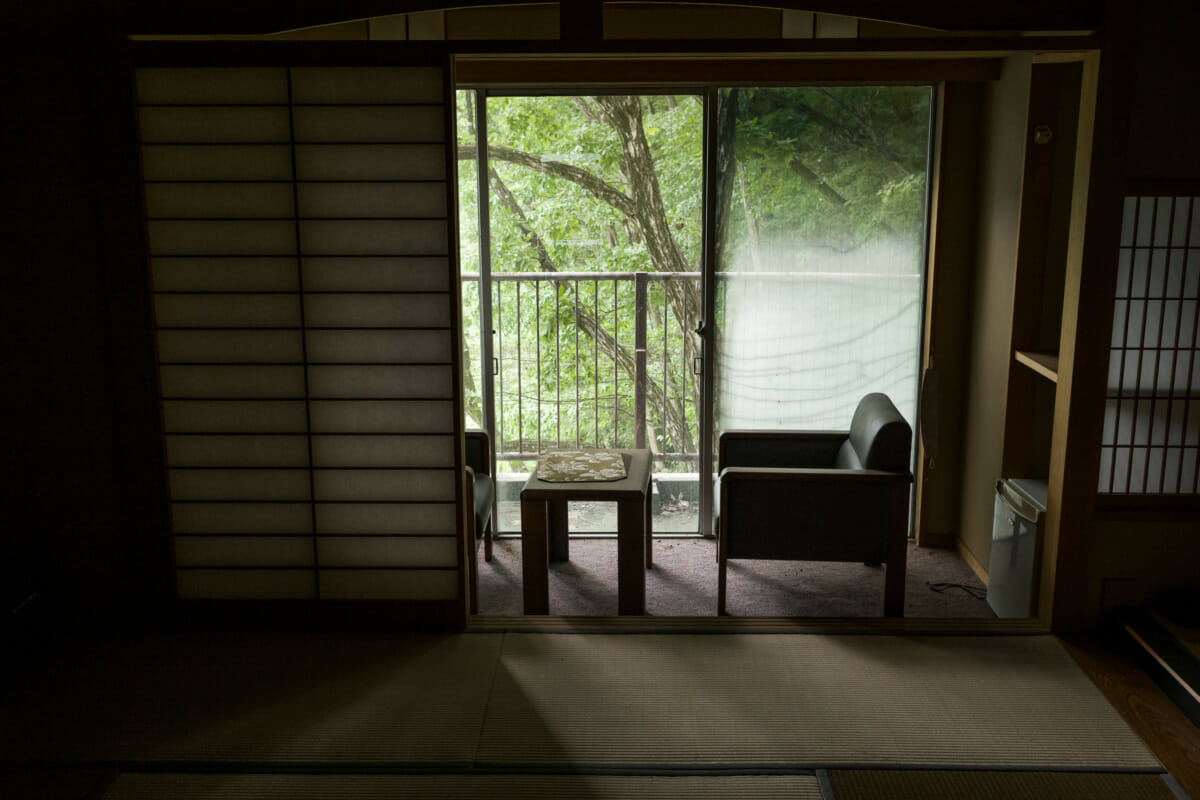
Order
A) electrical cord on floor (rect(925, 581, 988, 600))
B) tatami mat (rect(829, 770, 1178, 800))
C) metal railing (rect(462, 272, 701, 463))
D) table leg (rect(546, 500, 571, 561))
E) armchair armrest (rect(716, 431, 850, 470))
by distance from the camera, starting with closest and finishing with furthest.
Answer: tatami mat (rect(829, 770, 1178, 800))
electrical cord on floor (rect(925, 581, 988, 600))
armchair armrest (rect(716, 431, 850, 470))
table leg (rect(546, 500, 571, 561))
metal railing (rect(462, 272, 701, 463))

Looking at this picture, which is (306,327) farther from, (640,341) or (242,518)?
(640,341)

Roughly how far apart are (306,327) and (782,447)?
207cm

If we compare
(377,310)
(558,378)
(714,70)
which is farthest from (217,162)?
(558,378)

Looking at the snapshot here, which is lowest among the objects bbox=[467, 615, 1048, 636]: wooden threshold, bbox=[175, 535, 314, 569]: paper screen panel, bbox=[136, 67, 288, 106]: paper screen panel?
bbox=[467, 615, 1048, 636]: wooden threshold

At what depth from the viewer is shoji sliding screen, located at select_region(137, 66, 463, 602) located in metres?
3.19

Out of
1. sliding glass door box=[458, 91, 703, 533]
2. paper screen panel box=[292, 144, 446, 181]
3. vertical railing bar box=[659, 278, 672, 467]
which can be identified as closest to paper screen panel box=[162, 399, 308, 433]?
paper screen panel box=[292, 144, 446, 181]

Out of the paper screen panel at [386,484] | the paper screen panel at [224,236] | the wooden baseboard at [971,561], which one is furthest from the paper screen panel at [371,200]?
the wooden baseboard at [971,561]

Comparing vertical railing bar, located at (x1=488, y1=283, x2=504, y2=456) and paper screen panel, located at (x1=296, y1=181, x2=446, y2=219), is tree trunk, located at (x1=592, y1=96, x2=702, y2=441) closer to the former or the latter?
vertical railing bar, located at (x1=488, y1=283, x2=504, y2=456)

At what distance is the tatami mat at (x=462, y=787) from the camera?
8.20ft

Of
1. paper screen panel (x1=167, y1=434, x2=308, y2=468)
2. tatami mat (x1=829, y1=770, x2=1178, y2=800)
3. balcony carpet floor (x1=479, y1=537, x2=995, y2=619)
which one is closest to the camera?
tatami mat (x1=829, y1=770, x2=1178, y2=800)

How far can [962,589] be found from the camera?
161 inches

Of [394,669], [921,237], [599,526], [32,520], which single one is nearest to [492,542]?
[599,526]

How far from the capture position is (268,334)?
331 centimetres

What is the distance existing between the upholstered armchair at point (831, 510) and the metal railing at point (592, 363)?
1.15 meters
